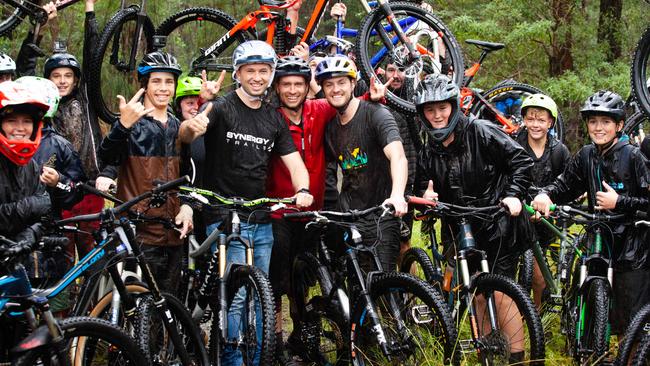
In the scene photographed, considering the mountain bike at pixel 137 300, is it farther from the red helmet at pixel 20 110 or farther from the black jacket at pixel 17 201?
the red helmet at pixel 20 110

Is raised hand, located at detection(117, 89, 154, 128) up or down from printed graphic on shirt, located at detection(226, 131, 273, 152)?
up

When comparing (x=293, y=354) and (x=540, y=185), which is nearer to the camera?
(x=293, y=354)

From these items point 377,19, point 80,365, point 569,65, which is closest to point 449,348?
point 80,365

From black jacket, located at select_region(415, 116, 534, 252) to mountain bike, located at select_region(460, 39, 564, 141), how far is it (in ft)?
11.8

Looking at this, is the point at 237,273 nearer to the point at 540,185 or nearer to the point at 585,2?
the point at 540,185

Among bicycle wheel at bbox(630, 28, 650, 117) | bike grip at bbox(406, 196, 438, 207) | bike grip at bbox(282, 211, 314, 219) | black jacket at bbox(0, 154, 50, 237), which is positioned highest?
bicycle wheel at bbox(630, 28, 650, 117)

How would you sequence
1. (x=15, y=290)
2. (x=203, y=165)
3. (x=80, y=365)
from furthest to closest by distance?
(x=203, y=165)
(x=80, y=365)
(x=15, y=290)

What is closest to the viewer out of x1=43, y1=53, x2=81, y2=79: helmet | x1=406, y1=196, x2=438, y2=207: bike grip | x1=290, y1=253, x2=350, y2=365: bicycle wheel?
x1=406, y1=196, x2=438, y2=207: bike grip

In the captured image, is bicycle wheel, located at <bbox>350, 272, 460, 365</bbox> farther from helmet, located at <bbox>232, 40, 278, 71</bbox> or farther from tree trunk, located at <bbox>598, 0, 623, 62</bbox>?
tree trunk, located at <bbox>598, 0, 623, 62</bbox>

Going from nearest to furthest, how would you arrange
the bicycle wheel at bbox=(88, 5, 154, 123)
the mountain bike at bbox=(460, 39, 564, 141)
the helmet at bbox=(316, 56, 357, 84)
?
the helmet at bbox=(316, 56, 357, 84), the bicycle wheel at bbox=(88, 5, 154, 123), the mountain bike at bbox=(460, 39, 564, 141)

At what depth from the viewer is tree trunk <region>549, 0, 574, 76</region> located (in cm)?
1399

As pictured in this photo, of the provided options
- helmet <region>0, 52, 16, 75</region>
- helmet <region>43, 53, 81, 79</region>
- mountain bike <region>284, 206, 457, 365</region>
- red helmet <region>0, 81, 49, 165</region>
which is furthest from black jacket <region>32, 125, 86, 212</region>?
mountain bike <region>284, 206, 457, 365</region>

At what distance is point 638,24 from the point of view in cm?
1445

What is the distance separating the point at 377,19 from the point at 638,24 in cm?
874
